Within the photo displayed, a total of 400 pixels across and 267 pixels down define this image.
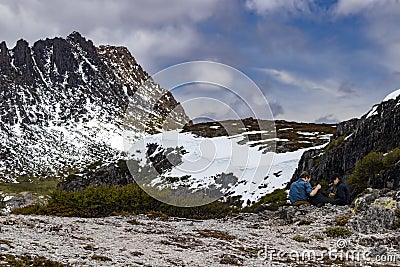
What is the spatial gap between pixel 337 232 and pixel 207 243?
9257 millimetres

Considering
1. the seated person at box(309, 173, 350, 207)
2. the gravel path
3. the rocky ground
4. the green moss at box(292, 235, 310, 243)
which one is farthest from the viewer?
the seated person at box(309, 173, 350, 207)

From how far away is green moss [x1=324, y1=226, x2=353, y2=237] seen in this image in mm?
26297

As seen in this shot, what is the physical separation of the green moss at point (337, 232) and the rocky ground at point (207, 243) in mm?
60

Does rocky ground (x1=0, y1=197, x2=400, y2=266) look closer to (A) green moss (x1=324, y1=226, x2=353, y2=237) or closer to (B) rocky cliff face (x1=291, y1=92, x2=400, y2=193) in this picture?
(A) green moss (x1=324, y1=226, x2=353, y2=237)

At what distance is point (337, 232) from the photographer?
26.5 m

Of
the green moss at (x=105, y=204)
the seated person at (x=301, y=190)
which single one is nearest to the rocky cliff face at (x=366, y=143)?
the green moss at (x=105, y=204)

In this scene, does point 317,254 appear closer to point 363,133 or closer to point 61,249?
point 61,249

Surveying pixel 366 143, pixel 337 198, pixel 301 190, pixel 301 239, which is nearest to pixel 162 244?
pixel 301 239

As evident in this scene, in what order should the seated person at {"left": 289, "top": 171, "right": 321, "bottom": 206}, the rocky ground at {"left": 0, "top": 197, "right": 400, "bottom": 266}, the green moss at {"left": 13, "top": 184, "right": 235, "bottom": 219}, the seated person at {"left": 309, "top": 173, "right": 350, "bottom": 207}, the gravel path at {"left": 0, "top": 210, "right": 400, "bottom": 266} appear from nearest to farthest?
1. the gravel path at {"left": 0, "top": 210, "right": 400, "bottom": 266}
2. the rocky ground at {"left": 0, "top": 197, "right": 400, "bottom": 266}
3. the seated person at {"left": 289, "top": 171, "right": 321, "bottom": 206}
4. the seated person at {"left": 309, "top": 173, "right": 350, "bottom": 207}
5. the green moss at {"left": 13, "top": 184, "right": 235, "bottom": 219}

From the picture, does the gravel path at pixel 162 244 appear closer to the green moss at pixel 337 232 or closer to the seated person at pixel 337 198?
the green moss at pixel 337 232

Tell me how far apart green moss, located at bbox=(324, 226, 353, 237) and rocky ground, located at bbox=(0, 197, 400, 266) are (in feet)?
0.20

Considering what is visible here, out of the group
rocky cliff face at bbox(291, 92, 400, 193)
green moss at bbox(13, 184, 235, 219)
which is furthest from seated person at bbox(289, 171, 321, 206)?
rocky cliff face at bbox(291, 92, 400, 193)

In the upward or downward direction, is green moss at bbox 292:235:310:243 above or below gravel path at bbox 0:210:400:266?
above

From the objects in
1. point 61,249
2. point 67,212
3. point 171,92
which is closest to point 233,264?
point 61,249
